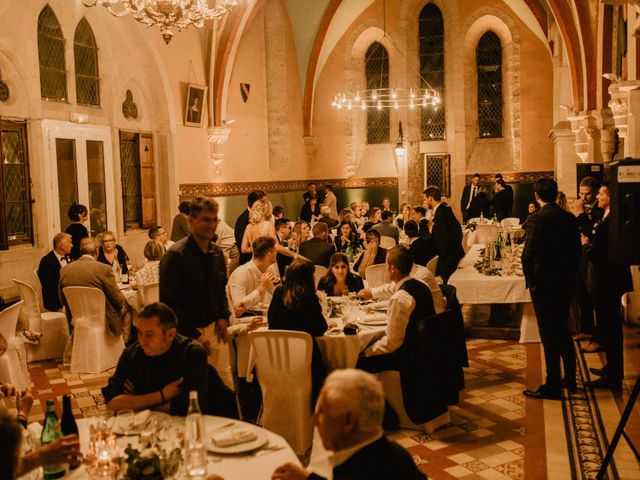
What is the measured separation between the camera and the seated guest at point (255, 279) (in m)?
5.49

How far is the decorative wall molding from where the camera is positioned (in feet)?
40.2

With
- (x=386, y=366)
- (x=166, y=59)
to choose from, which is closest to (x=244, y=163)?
(x=166, y=59)

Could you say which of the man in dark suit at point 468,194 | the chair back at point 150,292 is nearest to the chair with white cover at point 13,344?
the chair back at point 150,292

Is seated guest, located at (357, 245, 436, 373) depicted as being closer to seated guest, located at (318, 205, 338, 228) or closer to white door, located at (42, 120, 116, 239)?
white door, located at (42, 120, 116, 239)

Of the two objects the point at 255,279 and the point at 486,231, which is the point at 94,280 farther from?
the point at 486,231

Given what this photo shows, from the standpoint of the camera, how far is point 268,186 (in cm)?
1521

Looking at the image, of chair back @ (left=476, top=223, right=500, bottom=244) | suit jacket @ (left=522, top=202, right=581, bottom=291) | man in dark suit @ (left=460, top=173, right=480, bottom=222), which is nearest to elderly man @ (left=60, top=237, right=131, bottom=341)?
suit jacket @ (left=522, top=202, right=581, bottom=291)

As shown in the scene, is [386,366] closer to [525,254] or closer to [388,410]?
[388,410]

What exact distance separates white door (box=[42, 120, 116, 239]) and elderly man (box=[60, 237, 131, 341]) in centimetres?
276

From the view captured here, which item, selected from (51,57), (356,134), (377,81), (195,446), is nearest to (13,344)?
(195,446)

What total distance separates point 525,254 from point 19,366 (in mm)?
4128

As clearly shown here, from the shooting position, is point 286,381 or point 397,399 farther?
point 397,399

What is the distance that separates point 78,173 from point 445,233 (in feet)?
16.8

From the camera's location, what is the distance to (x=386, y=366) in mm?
4926
